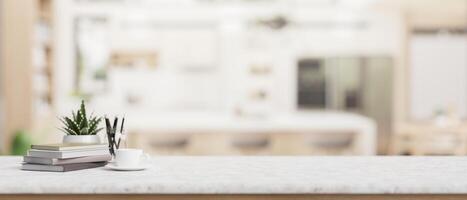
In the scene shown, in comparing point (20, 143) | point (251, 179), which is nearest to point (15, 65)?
point (20, 143)

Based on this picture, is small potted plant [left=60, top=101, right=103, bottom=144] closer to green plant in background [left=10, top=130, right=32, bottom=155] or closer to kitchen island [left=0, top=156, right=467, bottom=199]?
kitchen island [left=0, top=156, right=467, bottom=199]

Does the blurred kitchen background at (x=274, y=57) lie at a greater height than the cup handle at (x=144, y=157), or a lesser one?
greater

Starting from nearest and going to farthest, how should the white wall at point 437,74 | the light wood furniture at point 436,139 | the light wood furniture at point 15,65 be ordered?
the light wood furniture at point 15,65 < the light wood furniture at point 436,139 < the white wall at point 437,74

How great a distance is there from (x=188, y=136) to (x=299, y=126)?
887 mm

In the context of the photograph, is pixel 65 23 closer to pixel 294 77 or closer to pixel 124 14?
pixel 124 14

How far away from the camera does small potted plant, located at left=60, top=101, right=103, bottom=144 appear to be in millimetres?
2504

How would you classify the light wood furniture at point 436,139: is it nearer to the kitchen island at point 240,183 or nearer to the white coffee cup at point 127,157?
the kitchen island at point 240,183

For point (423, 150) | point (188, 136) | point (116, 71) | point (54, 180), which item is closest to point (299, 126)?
point (188, 136)

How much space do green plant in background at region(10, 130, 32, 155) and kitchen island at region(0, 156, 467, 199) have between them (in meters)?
4.41

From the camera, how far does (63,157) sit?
89.8 inches

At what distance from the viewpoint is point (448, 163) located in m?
2.62

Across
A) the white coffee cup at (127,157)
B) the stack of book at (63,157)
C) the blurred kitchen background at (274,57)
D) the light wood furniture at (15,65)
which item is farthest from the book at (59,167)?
the blurred kitchen background at (274,57)

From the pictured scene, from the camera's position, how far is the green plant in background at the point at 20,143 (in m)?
6.66

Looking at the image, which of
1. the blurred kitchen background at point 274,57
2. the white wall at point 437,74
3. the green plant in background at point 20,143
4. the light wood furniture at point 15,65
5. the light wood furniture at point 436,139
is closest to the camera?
the green plant in background at point 20,143
